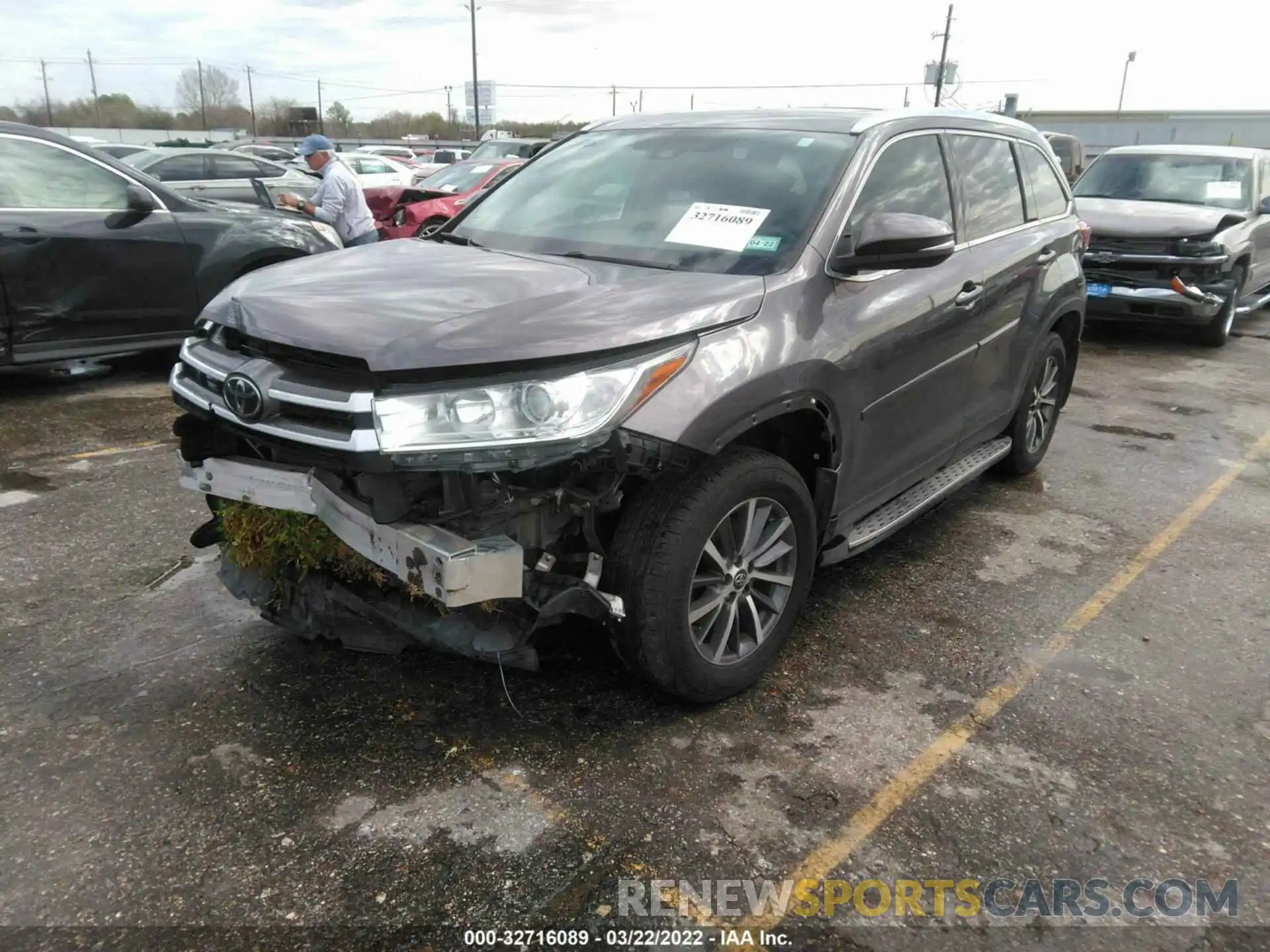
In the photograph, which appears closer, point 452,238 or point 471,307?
point 471,307

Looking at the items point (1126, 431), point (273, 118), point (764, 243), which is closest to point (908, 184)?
point (764, 243)

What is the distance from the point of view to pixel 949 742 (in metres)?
2.89

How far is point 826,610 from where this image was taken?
373 cm

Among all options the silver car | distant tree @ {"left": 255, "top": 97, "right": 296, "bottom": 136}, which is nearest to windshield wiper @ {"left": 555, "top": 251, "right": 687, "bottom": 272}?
the silver car

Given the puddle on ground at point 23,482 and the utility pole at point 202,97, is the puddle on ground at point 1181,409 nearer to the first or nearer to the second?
the puddle on ground at point 23,482

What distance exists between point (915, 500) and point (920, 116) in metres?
1.58

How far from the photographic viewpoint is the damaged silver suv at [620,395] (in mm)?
2412

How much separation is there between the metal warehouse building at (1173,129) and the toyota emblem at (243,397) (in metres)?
48.2

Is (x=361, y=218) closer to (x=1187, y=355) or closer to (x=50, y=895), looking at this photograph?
(x=50, y=895)

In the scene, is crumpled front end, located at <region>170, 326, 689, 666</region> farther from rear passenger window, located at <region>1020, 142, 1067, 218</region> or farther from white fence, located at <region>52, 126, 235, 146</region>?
white fence, located at <region>52, 126, 235, 146</region>

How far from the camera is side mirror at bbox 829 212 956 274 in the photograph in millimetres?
3021

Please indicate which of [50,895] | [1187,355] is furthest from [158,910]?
[1187,355]

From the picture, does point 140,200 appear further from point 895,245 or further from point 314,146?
point 895,245

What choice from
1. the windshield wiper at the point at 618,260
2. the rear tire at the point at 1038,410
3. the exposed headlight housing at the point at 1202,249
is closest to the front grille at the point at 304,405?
the windshield wiper at the point at 618,260
